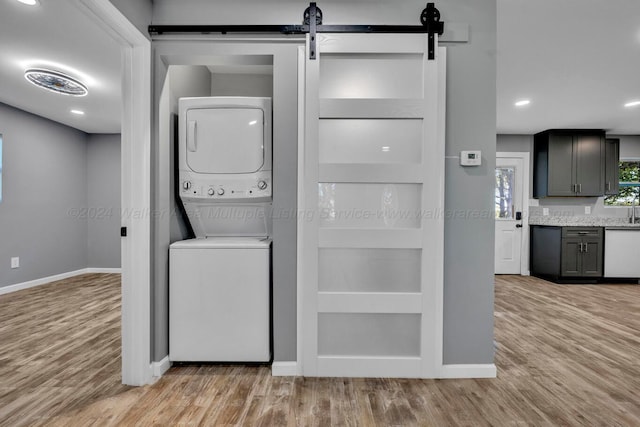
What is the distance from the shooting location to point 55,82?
3.12 metres

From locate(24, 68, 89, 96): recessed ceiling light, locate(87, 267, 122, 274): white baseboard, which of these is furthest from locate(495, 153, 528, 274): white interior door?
locate(87, 267, 122, 274): white baseboard

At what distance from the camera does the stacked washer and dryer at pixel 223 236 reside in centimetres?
198

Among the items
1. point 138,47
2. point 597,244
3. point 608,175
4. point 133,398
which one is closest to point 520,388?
point 133,398

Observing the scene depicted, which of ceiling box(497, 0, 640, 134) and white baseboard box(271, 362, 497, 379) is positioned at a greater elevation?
ceiling box(497, 0, 640, 134)

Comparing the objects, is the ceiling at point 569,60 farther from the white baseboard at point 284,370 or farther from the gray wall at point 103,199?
the gray wall at point 103,199

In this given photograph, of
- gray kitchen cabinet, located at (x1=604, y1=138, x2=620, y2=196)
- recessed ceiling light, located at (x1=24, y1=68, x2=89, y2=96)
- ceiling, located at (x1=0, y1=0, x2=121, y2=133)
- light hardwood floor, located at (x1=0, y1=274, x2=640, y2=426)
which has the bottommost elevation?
light hardwood floor, located at (x1=0, y1=274, x2=640, y2=426)

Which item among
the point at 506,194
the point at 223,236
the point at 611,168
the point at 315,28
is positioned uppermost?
the point at 315,28

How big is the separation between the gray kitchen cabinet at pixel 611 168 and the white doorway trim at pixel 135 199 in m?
6.46

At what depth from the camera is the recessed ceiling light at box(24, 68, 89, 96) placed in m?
2.95

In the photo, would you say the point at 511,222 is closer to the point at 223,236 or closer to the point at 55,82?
the point at 223,236

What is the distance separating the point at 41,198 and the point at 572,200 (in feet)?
26.9

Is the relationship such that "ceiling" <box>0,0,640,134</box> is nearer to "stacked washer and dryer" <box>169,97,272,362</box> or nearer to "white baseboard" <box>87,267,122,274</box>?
"stacked washer and dryer" <box>169,97,272,362</box>

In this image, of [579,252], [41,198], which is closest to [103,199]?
[41,198]

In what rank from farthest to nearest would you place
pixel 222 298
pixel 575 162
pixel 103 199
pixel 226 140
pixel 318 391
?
pixel 103 199 → pixel 575 162 → pixel 226 140 → pixel 222 298 → pixel 318 391
